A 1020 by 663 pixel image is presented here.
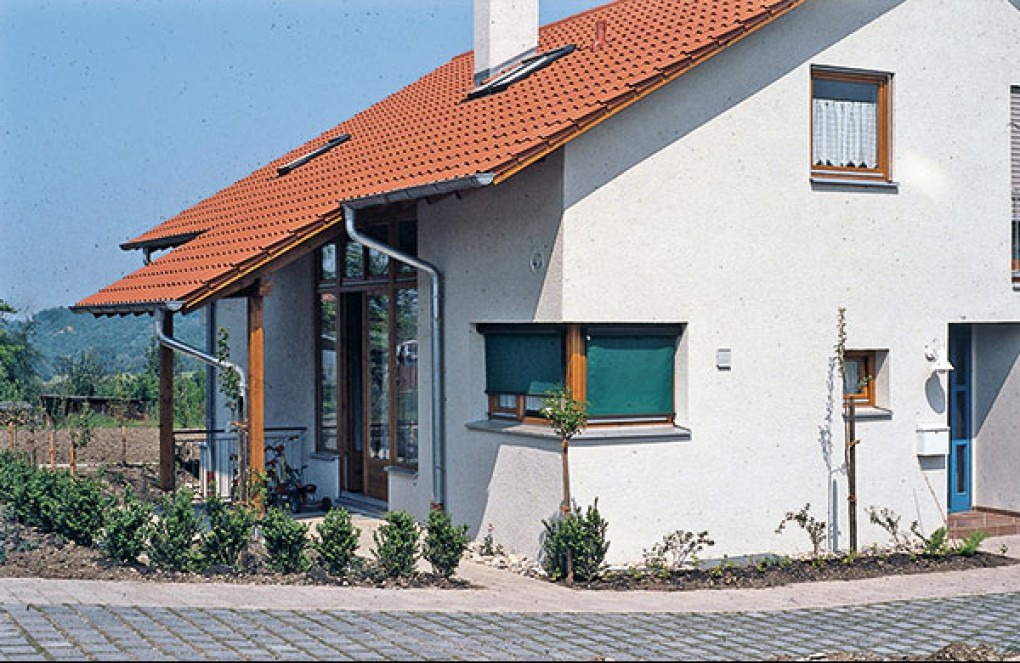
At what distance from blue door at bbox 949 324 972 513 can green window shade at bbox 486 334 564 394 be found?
529 cm

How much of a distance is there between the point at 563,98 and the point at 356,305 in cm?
540

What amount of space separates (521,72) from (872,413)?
581 centimetres

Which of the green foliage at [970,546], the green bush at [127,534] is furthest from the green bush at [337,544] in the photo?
the green foliage at [970,546]

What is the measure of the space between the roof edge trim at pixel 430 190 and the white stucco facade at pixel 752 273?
86 centimetres

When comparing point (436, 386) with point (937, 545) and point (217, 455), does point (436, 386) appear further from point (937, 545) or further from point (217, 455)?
point (217, 455)

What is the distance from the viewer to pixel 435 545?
11.9 meters

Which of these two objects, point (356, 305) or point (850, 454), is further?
point (356, 305)

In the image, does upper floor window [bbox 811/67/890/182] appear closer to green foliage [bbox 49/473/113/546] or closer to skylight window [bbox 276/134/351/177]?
green foliage [bbox 49/473/113/546]

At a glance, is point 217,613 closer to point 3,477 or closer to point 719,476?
point 719,476

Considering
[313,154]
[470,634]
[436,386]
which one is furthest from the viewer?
[313,154]

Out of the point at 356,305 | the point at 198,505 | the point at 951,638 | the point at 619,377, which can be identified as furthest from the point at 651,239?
the point at 198,505

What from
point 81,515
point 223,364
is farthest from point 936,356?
point 81,515

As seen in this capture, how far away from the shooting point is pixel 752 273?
13.5 m

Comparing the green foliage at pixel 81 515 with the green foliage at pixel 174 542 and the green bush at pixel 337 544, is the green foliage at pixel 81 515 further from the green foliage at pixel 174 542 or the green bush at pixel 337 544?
the green bush at pixel 337 544
